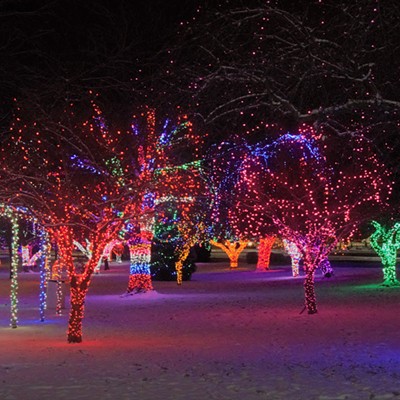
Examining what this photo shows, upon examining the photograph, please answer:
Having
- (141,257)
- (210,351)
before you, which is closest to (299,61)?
(210,351)

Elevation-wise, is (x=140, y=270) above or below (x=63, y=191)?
below

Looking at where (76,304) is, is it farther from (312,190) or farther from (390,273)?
(390,273)

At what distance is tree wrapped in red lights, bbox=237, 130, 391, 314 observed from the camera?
21.9 m

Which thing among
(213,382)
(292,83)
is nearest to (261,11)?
(292,83)

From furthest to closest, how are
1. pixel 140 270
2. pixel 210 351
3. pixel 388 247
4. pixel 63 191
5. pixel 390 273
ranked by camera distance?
pixel 388 247, pixel 390 273, pixel 140 270, pixel 63 191, pixel 210 351

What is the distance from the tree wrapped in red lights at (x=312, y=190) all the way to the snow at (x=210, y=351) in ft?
6.89

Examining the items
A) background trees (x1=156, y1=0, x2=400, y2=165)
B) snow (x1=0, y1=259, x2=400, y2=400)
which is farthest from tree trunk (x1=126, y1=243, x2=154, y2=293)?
background trees (x1=156, y1=0, x2=400, y2=165)

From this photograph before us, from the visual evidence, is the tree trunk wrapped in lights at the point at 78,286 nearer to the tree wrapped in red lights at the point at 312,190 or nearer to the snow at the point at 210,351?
the snow at the point at 210,351

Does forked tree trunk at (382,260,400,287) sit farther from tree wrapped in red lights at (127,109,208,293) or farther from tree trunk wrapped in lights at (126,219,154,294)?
tree trunk wrapped in lights at (126,219,154,294)

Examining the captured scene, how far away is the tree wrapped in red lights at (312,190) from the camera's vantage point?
71.7ft

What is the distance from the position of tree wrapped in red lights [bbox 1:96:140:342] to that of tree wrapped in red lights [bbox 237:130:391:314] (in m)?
5.36

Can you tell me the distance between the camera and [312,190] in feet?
75.0

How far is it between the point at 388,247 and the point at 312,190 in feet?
35.7

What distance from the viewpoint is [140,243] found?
28438 millimetres
